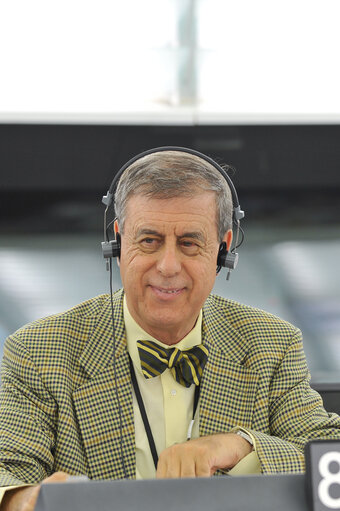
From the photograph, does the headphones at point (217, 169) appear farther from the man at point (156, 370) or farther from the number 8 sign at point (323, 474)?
the number 8 sign at point (323, 474)

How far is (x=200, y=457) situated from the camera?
1183mm

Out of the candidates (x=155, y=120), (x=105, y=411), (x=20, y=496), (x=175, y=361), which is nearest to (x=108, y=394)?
(x=105, y=411)

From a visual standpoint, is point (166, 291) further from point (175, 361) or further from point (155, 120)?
point (155, 120)

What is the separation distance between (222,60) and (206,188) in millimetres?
1847

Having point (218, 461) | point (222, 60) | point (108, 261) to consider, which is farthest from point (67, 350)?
point (222, 60)

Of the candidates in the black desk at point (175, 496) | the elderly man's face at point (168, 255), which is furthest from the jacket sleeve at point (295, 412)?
the black desk at point (175, 496)

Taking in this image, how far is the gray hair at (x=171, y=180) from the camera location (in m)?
1.36

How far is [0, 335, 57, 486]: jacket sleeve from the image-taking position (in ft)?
4.19

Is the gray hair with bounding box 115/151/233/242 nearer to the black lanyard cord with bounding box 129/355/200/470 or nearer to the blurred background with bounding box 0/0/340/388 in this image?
the black lanyard cord with bounding box 129/355/200/470

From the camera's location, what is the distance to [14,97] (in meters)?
3.04

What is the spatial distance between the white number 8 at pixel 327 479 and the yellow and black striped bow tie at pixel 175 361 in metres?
0.63

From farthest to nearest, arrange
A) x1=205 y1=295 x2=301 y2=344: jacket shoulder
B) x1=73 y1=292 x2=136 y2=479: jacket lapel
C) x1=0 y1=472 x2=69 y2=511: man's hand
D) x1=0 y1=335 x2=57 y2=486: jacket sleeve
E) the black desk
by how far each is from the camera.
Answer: x1=205 y1=295 x2=301 y2=344: jacket shoulder < x1=73 y1=292 x2=136 y2=479: jacket lapel < x1=0 y1=335 x2=57 y2=486: jacket sleeve < x1=0 y1=472 x2=69 y2=511: man's hand < the black desk

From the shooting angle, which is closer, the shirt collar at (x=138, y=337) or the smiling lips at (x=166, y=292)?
the smiling lips at (x=166, y=292)

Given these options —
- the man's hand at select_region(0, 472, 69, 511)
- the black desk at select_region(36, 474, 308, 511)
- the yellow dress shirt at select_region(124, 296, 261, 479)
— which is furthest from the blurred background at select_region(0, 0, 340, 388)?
the black desk at select_region(36, 474, 308, 511)
